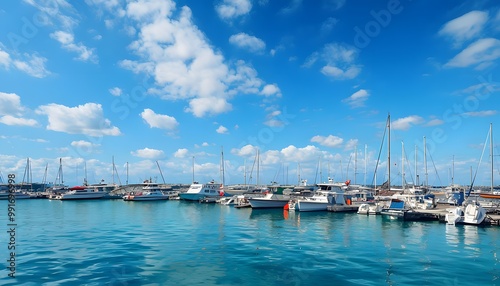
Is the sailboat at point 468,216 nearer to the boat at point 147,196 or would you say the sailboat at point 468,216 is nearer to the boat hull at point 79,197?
the boat at point 147,196

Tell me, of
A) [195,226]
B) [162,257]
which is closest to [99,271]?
[162,257]

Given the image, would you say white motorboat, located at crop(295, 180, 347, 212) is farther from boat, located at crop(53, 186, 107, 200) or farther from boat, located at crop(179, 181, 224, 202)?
boat, located at crop(53, 186, 107, 200)

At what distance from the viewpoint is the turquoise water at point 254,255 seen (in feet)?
55.2

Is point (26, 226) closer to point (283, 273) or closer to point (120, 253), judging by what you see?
point (120, 253)

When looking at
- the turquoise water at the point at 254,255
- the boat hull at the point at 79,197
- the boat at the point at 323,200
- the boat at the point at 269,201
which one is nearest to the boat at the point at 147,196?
the boat hull at the point at 79,197

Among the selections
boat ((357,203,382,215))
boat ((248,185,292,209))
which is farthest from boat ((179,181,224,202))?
boat ((357,203,382,215))

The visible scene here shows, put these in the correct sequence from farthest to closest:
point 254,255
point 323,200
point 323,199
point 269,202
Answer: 1. point 269,202
2. point 323,199
3. point 323,200
4. point 254,255

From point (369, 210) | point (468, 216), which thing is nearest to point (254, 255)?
point (468, 216)

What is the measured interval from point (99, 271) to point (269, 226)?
21732 millimetres

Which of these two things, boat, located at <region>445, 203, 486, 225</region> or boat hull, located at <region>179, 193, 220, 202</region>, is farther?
boat hull, located at <region>179, 193, 220, 202</region>

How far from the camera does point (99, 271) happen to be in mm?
17859

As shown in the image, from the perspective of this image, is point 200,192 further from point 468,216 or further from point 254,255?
point 254,255

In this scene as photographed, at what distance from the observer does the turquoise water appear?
1681 cm

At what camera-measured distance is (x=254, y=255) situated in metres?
21.9
